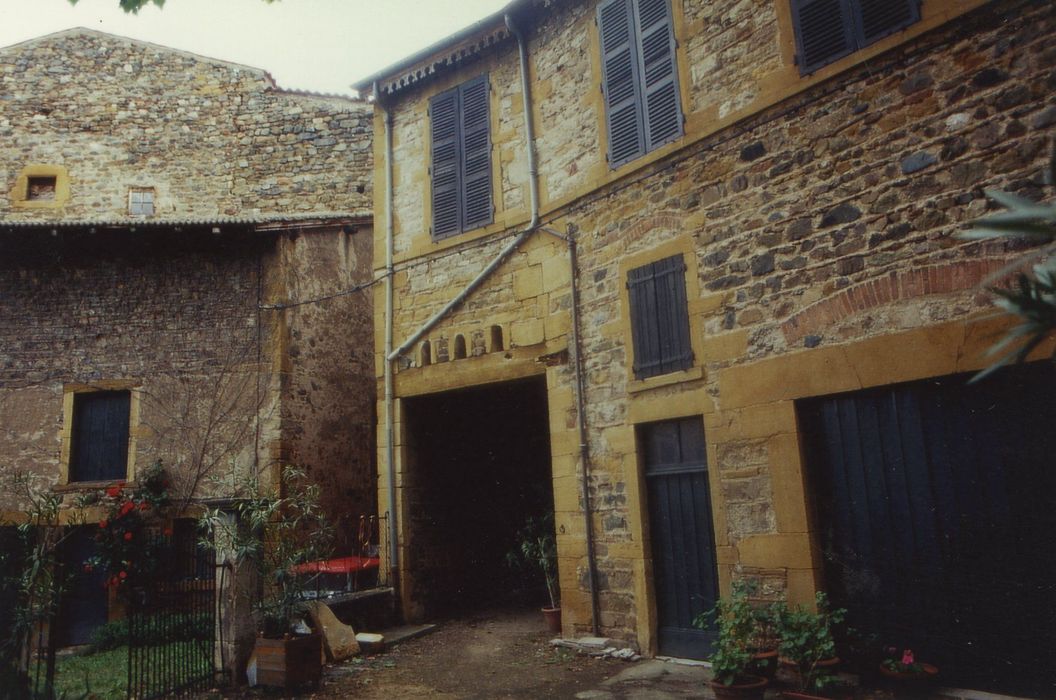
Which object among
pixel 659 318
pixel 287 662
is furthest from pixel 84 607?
pixel 659 318

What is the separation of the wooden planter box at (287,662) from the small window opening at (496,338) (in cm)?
359

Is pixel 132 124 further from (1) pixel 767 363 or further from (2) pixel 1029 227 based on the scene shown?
(2) pixel 1029 227

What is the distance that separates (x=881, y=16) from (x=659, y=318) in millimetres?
2977

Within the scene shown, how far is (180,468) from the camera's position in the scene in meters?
10.4

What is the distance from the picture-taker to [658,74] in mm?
7082

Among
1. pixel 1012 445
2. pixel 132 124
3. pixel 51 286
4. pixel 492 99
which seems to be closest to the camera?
pixel 1012 445

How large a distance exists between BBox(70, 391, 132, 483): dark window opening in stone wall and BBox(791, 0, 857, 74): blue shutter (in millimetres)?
10092

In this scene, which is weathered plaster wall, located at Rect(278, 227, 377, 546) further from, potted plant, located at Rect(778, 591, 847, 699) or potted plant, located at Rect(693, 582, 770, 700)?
potted plant, located at Rect(778, 591, 847, 699)

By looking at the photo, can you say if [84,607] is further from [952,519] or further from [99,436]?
[952,519]

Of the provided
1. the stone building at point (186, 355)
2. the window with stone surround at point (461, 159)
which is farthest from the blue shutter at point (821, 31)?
the stone building at point (186, 355)

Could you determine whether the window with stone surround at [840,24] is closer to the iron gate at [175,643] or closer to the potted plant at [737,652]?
the potted plant at [737,652]

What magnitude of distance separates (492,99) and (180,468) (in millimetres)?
6810

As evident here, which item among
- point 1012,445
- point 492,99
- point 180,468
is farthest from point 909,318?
point 180,468

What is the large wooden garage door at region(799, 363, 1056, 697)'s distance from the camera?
4.56 m
